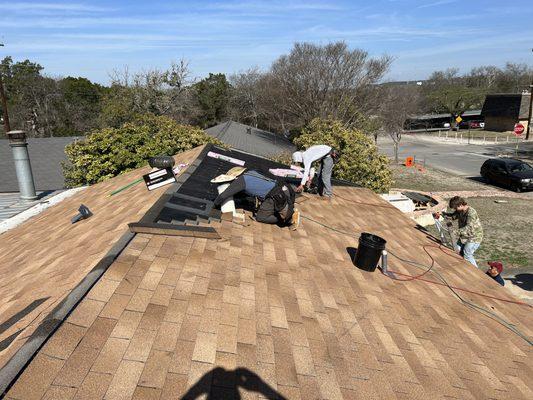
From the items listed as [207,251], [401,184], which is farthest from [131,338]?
[401,184]

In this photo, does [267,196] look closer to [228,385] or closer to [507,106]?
[228,385]

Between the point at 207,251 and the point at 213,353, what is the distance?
2062 millimetres

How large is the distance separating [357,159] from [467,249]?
995 cm

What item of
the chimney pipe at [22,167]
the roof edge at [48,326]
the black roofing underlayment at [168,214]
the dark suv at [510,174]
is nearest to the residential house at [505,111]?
the dark suv at [510,174]

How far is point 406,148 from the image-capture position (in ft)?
157

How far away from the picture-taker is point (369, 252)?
6188mm

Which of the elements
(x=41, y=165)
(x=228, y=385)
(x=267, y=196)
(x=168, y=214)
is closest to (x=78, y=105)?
(x=41, y=165)

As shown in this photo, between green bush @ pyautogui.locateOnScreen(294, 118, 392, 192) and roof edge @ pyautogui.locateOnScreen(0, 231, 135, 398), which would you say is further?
green bush @ pyautogui.locateOnScreen(294, 118, 392, 192)

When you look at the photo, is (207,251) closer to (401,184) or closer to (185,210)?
(185,210)

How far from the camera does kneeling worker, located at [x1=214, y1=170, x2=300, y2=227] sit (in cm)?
667

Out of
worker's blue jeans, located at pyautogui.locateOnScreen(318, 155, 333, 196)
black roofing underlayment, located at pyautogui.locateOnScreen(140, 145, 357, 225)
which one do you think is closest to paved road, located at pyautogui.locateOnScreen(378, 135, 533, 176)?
worker's blue jeans, located at pyautogui.locateOnScreen(318, 155, 333, 196)

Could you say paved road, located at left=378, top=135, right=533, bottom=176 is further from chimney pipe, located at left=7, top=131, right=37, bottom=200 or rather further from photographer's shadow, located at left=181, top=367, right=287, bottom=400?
photographer's shadow, located at left=181, top=367, right=287, bottom=400

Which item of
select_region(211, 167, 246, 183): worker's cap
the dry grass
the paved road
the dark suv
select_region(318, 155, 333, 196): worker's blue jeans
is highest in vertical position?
select_region(211, 167, 246, 183): worker's cap

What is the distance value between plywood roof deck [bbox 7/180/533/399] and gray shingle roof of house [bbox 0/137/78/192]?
16621 mm
